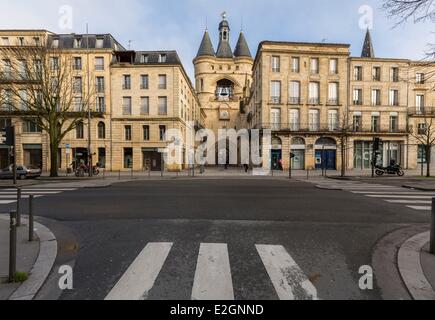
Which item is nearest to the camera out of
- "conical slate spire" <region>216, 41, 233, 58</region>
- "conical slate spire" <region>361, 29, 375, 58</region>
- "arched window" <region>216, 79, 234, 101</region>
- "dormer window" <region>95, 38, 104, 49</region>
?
"dormer window" <region>95, 38, 104, 49</region>

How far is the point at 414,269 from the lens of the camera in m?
3.64

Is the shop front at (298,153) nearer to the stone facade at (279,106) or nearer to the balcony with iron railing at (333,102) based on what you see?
the stone facade at (279,106)

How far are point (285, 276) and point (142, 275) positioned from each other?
6.50 ft

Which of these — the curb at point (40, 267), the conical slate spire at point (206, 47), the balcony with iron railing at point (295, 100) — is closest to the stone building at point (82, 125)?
the balcony with iron railing at point (295, 100)

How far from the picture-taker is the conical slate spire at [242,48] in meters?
67.2

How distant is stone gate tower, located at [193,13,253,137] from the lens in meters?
62.6

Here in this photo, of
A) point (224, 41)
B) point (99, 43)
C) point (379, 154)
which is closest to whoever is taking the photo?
point (99, 43)

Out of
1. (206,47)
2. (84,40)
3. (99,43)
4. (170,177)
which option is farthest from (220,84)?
(170,177)

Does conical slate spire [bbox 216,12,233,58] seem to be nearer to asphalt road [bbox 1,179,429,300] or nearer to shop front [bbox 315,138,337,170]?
shop front [bbox 315,138,337,170]

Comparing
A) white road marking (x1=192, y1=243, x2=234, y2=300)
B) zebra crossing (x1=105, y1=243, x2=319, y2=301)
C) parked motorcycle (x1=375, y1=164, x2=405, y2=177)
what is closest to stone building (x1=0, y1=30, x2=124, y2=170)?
parked motorcycle (x1=375, y1=164, x2=405, y2=177)

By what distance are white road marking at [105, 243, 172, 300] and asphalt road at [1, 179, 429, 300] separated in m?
0.09

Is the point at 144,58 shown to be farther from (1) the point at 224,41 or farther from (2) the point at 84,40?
(1) the point at 224,41

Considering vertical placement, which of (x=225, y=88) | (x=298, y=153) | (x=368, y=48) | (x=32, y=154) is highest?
(x=368, y=48)
